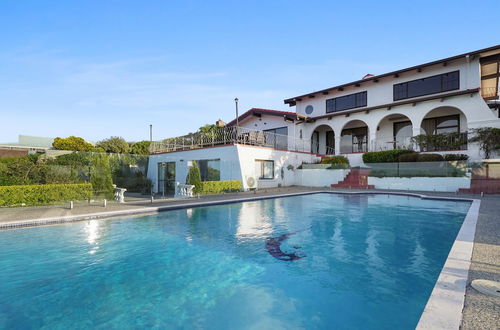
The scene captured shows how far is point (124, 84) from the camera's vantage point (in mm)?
17688

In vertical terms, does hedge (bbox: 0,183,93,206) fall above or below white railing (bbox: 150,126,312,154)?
below

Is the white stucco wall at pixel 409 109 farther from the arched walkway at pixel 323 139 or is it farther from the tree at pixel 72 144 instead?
the tree at pixel 72 144

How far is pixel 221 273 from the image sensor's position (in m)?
5.31

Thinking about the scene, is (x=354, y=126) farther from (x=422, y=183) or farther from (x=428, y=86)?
(x=422, y=183)

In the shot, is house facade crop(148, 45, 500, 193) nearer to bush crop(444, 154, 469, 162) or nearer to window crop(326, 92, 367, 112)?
window crop(326, 92, 367, 112)

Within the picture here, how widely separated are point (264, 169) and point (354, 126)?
12.2m

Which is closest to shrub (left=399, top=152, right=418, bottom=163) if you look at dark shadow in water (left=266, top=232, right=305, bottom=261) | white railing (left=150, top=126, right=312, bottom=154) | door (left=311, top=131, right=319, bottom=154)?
white railing (left=150, top=126, right=312, bottom=154)

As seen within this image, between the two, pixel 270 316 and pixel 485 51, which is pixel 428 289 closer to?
pixel 270 316

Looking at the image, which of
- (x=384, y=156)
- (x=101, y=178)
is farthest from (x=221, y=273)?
(x=384, y=156)

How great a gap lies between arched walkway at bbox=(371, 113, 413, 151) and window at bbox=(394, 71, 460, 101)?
190 centimetres

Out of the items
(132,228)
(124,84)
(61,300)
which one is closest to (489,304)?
(61,300)

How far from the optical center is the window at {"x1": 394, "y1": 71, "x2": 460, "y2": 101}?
19797mm

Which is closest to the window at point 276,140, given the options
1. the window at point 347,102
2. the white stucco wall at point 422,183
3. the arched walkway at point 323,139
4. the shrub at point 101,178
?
the arched walkway at point 323,139

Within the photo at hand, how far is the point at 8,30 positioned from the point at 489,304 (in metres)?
16.5
